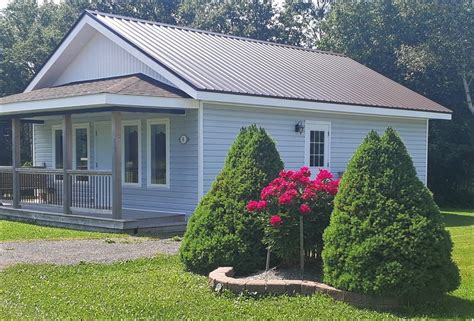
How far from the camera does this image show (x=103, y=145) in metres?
16.5

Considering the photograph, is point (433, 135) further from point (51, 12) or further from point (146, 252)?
point (51, 12)

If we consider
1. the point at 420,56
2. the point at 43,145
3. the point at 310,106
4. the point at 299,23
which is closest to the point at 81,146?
the point at 43,145

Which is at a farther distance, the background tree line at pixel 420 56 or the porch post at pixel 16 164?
the background tree line at pixel 420 56

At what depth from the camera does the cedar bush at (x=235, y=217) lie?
7.48 m

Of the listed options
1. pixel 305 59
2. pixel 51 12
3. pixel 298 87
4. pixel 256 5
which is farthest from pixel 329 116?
pixel 51 12

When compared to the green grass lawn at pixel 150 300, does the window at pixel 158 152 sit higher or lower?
higher

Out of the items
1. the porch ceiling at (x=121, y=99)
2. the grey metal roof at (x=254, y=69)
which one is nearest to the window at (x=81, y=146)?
the porch ceiling at (x=121, y=99)

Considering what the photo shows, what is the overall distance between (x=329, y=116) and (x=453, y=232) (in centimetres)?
447

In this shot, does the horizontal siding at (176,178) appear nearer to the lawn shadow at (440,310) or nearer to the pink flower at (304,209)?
the pink flower at (304,209)

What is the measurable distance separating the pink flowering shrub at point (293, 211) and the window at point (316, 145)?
26.6 ft

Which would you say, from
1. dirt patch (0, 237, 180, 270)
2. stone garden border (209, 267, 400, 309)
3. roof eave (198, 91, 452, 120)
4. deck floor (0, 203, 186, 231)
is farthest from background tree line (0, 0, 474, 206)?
stone garden border (209, 267, 400, 309)

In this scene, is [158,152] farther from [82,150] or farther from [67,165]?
[82,150]

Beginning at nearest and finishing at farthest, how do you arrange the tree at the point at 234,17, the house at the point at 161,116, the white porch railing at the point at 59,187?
1. the house at the point at 161,116
2. the white porch railing at the point at 59,187
3. the tree at the point at 234,17

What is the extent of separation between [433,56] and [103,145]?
48.2ft
